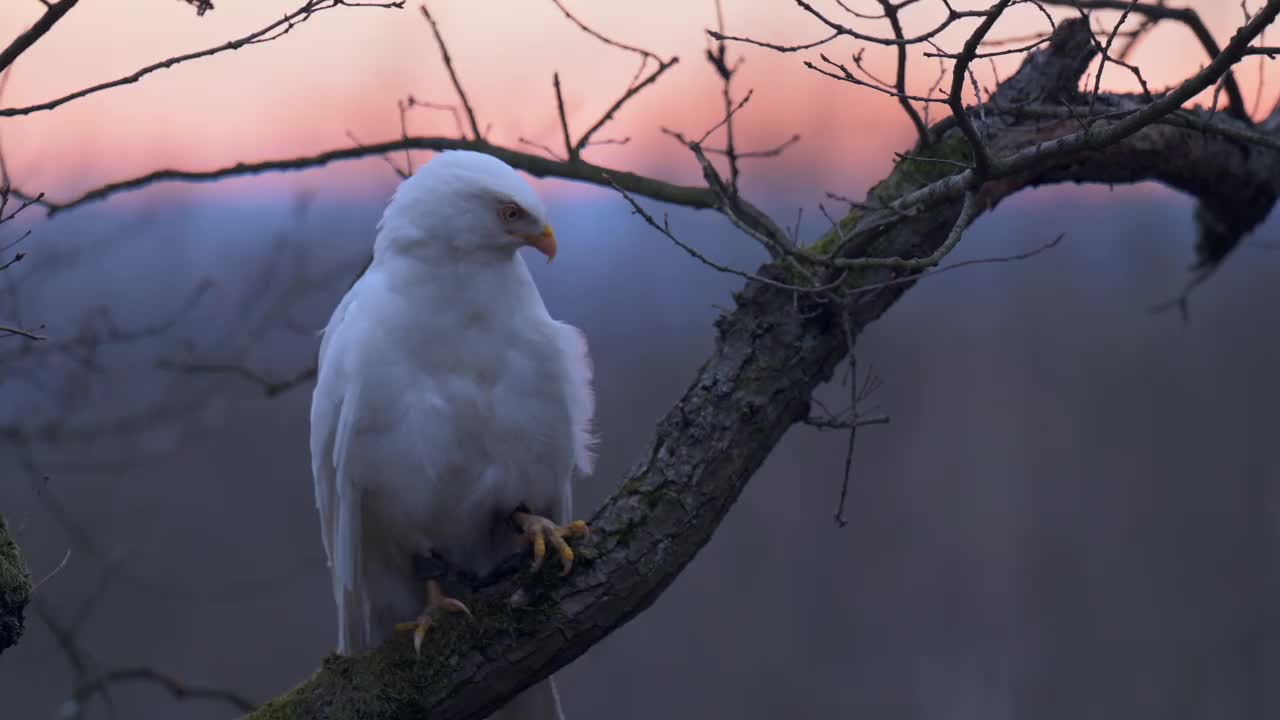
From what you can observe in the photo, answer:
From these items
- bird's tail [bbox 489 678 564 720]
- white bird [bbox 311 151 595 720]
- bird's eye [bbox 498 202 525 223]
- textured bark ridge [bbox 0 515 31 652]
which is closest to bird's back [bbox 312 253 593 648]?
white bird [bbox 311 151 595 720]

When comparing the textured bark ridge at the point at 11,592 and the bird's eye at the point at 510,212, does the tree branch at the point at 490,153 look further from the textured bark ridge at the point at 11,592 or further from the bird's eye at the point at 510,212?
the textured bark ridge at the point at 11,592

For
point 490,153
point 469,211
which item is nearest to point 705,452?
point 469,211

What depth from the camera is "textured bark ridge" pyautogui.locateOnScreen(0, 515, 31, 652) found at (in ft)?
5.26

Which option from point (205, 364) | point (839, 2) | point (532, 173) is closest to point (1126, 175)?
point (839, 2)

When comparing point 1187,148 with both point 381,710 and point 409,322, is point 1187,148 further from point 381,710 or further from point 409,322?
point 381,710

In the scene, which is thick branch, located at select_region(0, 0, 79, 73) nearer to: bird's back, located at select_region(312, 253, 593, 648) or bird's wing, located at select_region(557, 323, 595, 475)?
bird's back, located at select_region(312, 253, 593, 648)

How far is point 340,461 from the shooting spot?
6.26 feet

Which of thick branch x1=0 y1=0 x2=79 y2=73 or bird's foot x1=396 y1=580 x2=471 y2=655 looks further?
bird's foot x1=396 y1=580 x2=471 y2=655

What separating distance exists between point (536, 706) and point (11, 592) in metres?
1.05

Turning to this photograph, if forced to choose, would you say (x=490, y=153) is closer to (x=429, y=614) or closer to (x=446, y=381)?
(x=446, y=381)

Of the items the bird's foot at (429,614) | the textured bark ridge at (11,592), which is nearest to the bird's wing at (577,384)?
the bird's foot at (429,614)

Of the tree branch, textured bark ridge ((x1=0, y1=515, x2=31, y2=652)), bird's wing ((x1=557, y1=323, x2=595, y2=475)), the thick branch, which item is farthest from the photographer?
the tree branch

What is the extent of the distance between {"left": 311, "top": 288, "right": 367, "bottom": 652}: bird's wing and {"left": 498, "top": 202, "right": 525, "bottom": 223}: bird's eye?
1.15 feet

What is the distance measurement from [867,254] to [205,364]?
2.10 m
